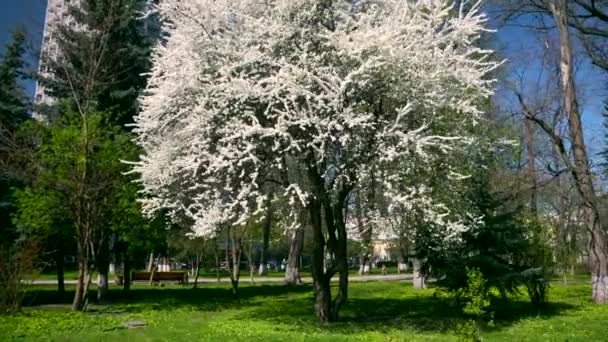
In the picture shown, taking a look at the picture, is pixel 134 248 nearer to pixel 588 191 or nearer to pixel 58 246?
pixel 58 246

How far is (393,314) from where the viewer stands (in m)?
14.3

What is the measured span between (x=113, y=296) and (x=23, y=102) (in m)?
8.10

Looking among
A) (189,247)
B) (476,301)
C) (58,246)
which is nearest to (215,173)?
(476,301)

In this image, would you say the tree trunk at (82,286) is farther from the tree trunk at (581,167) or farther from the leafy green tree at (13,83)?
the tree trunk at (581,167)

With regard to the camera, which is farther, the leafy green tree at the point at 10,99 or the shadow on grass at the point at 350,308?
the leafy green tree at the point at 10,99

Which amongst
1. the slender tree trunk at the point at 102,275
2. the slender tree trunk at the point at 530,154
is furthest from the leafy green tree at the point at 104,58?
the slender tree trunk at the point at 530,154

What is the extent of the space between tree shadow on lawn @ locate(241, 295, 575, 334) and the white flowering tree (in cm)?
236

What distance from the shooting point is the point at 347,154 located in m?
11.4

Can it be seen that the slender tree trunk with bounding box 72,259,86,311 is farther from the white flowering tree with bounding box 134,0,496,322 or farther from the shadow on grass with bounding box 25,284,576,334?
the white flowering tree with bounding box 134,0,496,322

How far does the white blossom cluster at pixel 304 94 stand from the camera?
11.0 metres

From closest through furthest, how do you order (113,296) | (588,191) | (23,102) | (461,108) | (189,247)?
(461,108)
(588,191)
(113,296)
(23,102)
(189,247)

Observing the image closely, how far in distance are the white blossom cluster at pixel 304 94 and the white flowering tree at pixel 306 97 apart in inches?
1.1

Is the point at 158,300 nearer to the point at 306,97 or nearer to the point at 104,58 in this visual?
the point at 104,58

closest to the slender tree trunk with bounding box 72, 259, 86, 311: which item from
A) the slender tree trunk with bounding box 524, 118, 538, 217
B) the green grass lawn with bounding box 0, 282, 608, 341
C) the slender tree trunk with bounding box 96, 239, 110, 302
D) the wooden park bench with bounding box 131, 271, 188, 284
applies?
the green grass lawn with bounding box 0, 282, 608, 341
